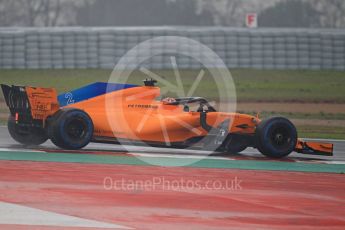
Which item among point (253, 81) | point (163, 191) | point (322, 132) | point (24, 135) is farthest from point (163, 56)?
point (163, 191)

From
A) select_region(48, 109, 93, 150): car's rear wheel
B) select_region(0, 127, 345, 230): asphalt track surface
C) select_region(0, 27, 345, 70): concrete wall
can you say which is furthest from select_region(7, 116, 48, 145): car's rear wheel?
select_region(0, 27, 345, 70): concrete wall

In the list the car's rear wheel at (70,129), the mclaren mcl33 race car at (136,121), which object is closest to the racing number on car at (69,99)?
the mclaren mcl33 race car at (136,121)

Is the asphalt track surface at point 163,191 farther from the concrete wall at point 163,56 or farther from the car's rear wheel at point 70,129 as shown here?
the concrete wall at point 163,56

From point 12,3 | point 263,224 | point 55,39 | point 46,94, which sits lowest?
point 263,224

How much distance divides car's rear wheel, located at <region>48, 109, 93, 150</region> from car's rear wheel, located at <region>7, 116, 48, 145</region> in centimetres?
82

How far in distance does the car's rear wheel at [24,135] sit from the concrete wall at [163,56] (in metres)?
14.7

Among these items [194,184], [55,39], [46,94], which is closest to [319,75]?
[55,39]

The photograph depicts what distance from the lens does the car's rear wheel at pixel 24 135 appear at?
15.4 meters

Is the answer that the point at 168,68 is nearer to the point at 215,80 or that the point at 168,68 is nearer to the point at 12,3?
the point at 215,80

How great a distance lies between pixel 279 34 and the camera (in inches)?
1210

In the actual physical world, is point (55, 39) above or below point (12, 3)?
below

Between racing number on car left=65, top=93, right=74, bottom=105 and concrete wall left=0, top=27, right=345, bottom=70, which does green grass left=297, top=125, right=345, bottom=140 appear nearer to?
racing number on car left=65, top=93, right=74, bottom=105

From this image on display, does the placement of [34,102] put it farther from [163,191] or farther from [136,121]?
[163,191]

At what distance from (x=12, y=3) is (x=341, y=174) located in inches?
2192
